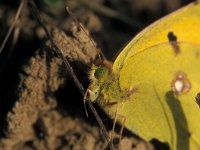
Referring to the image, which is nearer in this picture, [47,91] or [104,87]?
[104,87]

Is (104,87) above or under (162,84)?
above

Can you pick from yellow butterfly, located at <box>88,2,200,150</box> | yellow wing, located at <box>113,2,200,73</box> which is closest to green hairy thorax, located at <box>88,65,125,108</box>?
yellow butterfly, located at <box>88,2,200,150</box>

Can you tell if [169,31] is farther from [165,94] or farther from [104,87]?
[104,87]

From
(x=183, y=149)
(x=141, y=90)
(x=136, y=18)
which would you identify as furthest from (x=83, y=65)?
(x=136, y=18)

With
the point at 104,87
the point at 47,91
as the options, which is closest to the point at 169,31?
the point at 104,87

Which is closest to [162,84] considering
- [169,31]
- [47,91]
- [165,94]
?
[165,94]

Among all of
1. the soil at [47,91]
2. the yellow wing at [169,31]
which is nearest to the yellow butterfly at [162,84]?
the yellow wing at [169,31]

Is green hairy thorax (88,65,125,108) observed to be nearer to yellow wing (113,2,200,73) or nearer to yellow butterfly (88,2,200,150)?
yellow butterfly (88,2,200,150)

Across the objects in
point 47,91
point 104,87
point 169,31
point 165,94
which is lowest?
point 165,94

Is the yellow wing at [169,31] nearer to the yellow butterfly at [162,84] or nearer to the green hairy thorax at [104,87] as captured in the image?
the yellow butterfly at [162,84]
